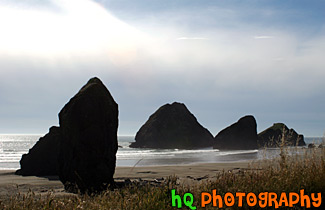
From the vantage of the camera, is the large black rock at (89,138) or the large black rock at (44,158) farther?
the large black rock at (44,158)

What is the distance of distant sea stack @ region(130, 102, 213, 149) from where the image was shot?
298ft

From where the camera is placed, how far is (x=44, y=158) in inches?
679

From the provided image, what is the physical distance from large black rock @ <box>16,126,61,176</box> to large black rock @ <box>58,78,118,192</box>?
5209 millimetres

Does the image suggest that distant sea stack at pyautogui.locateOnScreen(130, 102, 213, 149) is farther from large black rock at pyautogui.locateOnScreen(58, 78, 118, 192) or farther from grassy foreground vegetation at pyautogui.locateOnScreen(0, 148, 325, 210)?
grassy foreground vegetation at pyautogui.locateOnScreen(0, 148, 325, 210)

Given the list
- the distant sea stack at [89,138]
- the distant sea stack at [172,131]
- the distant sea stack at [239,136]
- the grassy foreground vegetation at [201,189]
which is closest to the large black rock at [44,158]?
the distant sea stack at [89,138]

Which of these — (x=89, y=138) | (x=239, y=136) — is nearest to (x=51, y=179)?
(x=89, y=138)

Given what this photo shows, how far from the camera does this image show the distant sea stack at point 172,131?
90.9 meters

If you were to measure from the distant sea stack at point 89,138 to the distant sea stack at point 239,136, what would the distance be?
60.6 m

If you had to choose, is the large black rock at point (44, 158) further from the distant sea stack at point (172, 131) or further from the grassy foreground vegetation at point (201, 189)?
the distant sea stack at point (172, 131)

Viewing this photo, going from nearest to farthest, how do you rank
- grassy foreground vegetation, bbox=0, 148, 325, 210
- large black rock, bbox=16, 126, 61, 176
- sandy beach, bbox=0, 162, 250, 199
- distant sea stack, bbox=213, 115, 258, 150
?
grassy foreground vegetation, bbox=0, 148, 325, 210, sandy beach, bbox=0, 162, 250, 199, large black rock, bbox=16, 126, 61, 176, distant sea stack, bbox=213, 115, 258, 150

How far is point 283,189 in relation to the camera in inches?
238

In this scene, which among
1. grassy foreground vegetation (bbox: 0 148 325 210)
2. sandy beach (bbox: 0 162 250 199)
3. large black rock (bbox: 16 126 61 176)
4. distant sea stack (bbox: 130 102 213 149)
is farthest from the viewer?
distant sea stack (bbox: 130 102 213 149)

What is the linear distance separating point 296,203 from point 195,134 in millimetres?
91036

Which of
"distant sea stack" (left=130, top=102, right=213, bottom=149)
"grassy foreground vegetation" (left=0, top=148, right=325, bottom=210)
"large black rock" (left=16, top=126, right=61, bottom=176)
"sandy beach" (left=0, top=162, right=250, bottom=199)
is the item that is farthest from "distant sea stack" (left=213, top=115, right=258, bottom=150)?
"grassy foreground vegetation" (left=0, top=148, right=325, bottom=210)
